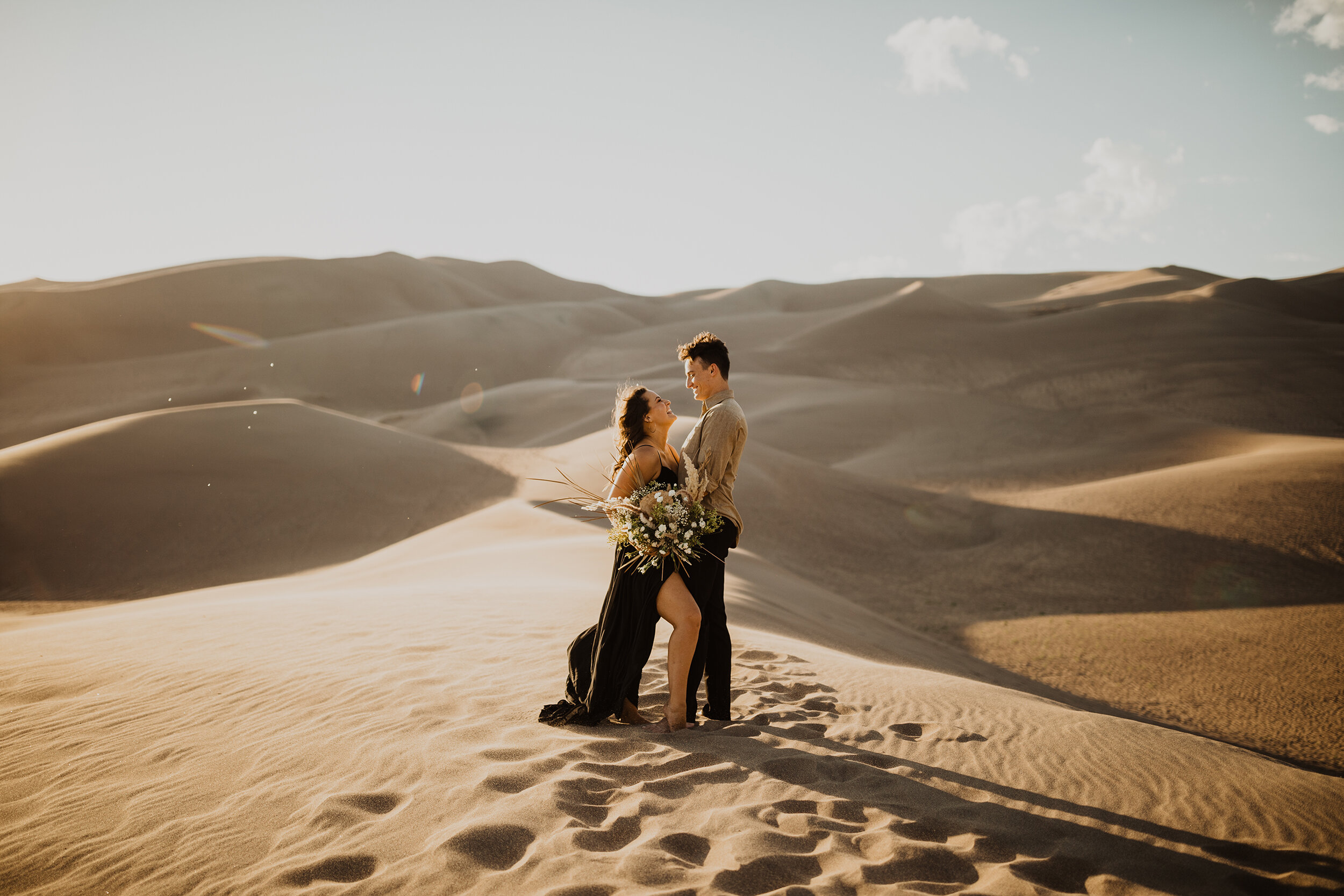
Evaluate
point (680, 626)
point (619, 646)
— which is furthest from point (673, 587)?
point (619, 646)

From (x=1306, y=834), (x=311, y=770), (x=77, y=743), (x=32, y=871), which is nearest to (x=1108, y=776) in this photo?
(x=1306, y=834)

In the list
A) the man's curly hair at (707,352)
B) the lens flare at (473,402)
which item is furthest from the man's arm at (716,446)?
the lens flare at (473,402)

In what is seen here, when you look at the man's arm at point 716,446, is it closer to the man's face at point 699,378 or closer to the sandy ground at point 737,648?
the man's face at point 699,378

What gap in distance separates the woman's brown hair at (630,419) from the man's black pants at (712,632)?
2.21ft

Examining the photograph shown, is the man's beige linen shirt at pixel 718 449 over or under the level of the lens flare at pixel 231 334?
under

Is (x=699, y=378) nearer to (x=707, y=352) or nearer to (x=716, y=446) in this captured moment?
(x=707, y=352)

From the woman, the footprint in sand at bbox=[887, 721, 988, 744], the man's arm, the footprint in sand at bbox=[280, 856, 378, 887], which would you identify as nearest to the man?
the man's arm

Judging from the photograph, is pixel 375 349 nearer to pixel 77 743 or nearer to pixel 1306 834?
pixel 77 743

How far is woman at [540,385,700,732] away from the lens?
4.32 m

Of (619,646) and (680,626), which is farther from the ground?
(680,626)

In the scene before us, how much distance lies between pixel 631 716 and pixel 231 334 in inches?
2132

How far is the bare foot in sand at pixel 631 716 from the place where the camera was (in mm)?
4609

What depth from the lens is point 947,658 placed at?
33.4 ft

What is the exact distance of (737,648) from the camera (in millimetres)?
6637
